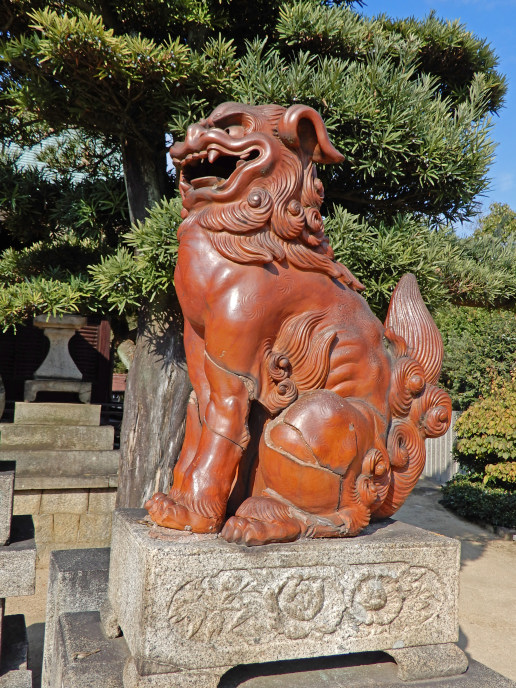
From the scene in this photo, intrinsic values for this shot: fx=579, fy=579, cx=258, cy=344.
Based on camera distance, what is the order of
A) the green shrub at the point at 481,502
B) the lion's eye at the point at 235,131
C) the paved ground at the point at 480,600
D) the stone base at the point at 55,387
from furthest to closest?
the green shrub at the point at 481,502
the stone base at the point at 55,387
the paved ground at the point at 480,600
the lion's eye at the point at 235,131

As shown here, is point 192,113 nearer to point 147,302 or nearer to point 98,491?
point 147,302

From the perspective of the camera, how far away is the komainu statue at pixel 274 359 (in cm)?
203

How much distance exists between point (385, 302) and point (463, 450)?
4853mm

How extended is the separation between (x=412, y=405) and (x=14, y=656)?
7.61ft

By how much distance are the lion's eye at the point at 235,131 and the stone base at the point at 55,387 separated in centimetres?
427

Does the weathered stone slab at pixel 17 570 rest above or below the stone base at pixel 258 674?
above

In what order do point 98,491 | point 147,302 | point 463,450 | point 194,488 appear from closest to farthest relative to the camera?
point 194,488 → point 147,302 → point 98,491 → point 463,450

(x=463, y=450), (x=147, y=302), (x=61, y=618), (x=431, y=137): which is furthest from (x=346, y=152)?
(x=463, y=450)

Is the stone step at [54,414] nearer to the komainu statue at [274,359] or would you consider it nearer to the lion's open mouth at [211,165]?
the komainu statue at [274,359]

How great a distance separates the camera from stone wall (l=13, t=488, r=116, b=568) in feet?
16.9

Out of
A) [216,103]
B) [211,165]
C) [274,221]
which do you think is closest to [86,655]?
[274,221]

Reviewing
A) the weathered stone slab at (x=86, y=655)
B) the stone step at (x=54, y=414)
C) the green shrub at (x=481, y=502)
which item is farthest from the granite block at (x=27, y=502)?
the green shrub at (x=481, y=502)

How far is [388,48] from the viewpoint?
166 inches

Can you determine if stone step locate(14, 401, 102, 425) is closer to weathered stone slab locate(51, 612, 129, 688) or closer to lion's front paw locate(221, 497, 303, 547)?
weathered stone slab locate(51, 612, 129, 688)
